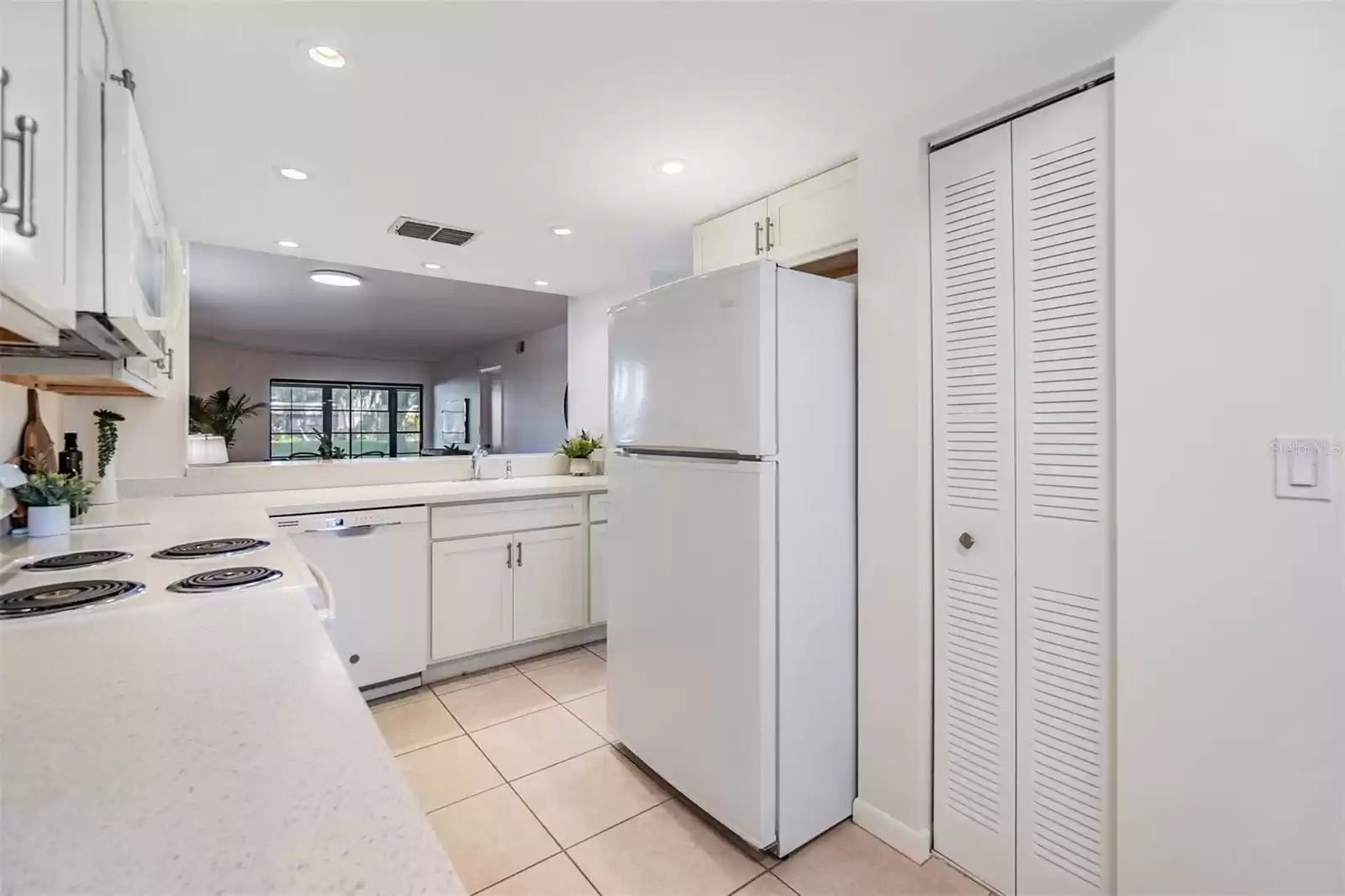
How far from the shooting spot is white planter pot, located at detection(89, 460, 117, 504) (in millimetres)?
2342

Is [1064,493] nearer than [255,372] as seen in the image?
Yes

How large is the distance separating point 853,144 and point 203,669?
6.94 ft

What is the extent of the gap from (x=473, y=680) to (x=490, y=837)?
1214 mm

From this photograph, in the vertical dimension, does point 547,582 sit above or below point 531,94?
below

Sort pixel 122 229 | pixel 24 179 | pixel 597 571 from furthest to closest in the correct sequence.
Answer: pixel 597 571 → pixel 122 229 → pixel 24 179

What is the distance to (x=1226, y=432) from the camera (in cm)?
123

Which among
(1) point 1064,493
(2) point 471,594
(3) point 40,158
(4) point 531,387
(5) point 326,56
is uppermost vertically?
(5) point 326,56

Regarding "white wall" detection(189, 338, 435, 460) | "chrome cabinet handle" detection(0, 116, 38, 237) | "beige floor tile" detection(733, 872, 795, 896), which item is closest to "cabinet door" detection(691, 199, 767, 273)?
"chrome cabinet handle" detection(0, 116, 38, 237)

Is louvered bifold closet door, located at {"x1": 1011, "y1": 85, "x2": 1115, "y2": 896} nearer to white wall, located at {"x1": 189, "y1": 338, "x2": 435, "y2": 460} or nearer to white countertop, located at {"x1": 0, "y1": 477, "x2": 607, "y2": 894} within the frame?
white countertop, located at {"x1": 0, "y1": 477, "x2": 607, "y2": 894}

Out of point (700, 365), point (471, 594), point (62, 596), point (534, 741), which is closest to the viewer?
point (62, 596)

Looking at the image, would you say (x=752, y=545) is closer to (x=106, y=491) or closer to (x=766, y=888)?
(x=766, y=888)

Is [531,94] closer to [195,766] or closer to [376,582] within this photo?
[195,766]

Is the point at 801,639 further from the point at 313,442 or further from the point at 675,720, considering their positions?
the point at 313,442

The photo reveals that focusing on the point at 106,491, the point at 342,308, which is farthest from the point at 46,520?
the point at 342,308
